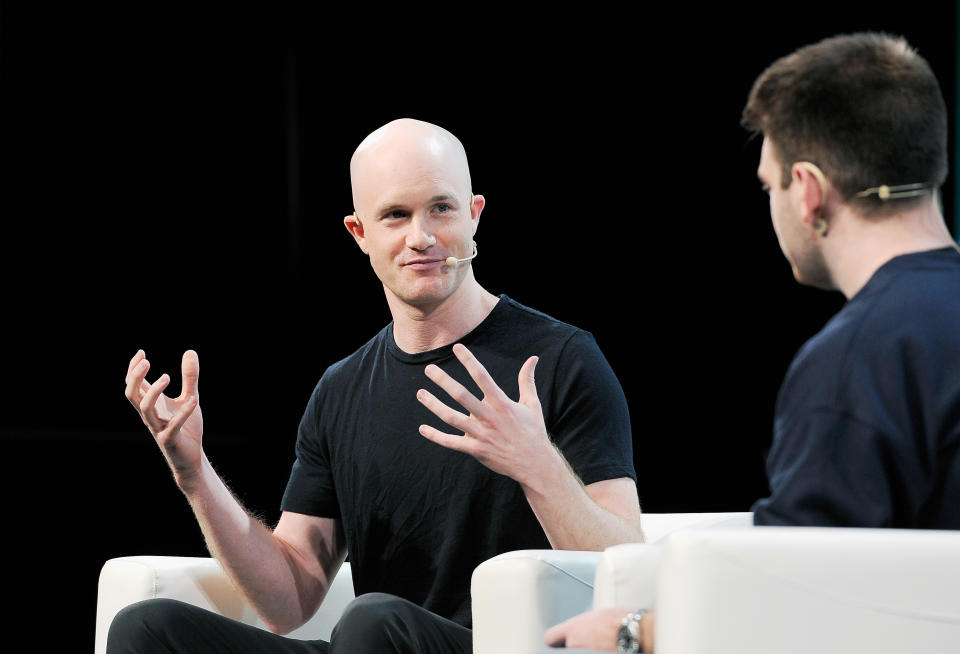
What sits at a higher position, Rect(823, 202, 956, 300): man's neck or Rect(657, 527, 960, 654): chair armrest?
Rect(823, 202, 956, 300): man's neck

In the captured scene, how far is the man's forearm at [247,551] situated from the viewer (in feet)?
6.27

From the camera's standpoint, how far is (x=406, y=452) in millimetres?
1988

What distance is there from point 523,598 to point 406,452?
0.53 meters

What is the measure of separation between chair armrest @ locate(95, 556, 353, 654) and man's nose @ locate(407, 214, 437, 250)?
60cm

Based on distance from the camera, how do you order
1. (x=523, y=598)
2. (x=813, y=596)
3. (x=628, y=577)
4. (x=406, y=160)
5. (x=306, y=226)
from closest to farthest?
(x=813, y=596)
(x=628, y=577)
(x=523, y=598)
(x=406, y=160)
(x=306, y=226)

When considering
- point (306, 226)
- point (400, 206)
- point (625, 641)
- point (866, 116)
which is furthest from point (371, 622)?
point (306, 226)

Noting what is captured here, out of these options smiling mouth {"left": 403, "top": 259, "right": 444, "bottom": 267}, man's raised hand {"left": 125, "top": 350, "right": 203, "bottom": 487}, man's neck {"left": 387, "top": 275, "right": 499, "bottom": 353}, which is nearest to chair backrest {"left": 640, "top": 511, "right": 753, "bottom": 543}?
man's neck {"left": 387, "top": 275, "right": 499, "bottom": 353}

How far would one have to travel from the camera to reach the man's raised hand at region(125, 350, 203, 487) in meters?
1.77

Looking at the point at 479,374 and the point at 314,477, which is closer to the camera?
the point at 479,374

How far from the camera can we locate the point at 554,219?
3594 millimetres

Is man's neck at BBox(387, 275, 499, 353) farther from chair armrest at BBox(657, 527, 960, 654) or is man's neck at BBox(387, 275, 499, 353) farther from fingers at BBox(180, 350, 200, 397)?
chair armrest at BBox(657, 527, 960, 654)

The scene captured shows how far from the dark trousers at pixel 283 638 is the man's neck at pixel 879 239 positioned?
2.30ft

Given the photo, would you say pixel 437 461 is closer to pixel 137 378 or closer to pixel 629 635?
pixel 137 378

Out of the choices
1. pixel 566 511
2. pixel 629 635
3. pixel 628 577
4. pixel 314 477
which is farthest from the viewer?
pixel 314 477
